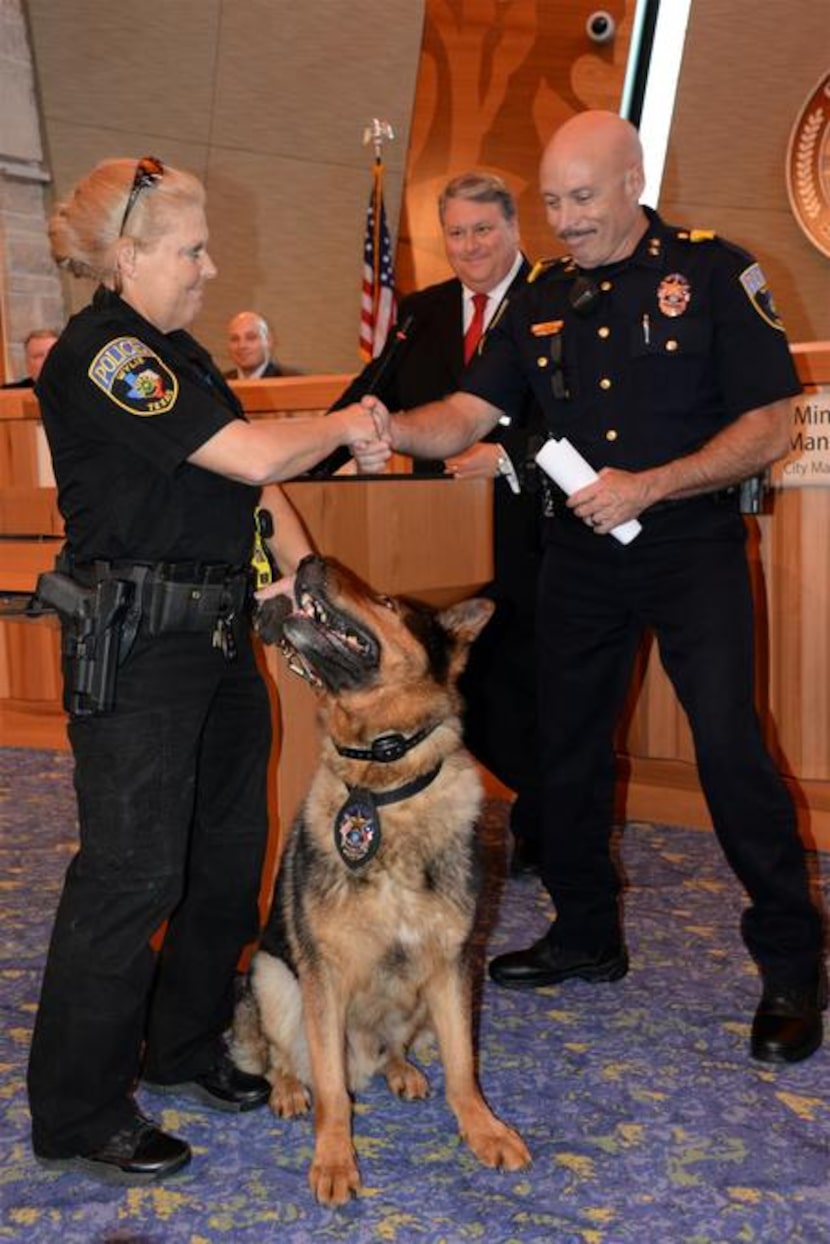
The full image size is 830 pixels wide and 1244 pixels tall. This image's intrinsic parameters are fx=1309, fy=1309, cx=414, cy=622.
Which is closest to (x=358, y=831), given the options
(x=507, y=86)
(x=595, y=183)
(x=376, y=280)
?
(x=595, y=183)

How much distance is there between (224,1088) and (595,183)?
2018 mm

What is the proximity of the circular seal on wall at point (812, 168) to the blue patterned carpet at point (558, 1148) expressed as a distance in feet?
17.7

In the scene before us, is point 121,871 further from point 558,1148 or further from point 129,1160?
point 558,1148

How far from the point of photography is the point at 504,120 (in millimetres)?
8844

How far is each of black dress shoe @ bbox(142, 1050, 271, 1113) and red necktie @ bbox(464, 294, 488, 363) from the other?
2361 millimetres

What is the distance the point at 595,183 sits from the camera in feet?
9.16

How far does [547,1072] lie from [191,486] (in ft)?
4.75

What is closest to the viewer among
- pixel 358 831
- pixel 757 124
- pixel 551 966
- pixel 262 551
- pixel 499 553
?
pixel 358 831

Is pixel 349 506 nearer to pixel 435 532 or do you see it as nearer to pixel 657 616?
pixel 435 532

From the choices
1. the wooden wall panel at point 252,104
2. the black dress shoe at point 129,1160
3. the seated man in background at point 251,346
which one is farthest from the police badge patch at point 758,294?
the wooden wall panel at point 252,104

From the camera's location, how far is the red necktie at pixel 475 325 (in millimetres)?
4117

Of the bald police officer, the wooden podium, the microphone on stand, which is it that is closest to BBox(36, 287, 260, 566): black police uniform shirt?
the bald police officer

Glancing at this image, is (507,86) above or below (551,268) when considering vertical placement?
above

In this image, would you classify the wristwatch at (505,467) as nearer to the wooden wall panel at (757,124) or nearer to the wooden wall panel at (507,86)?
the wooden wall panel at (757,124)
